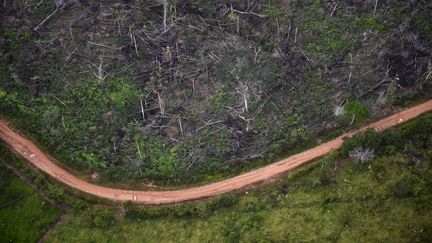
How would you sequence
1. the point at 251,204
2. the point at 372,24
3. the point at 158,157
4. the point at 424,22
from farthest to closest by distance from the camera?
the point at 372,24
the point at 424,22
the point at 158,157
the point at 251,204

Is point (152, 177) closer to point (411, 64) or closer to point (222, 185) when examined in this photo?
point (222, 185)

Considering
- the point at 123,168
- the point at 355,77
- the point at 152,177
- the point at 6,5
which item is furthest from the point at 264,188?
the point at 6,5

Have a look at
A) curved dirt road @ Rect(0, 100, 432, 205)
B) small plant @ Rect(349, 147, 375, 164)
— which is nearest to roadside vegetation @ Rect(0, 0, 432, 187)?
curved dirt road @ Rect(0, 100, 432, 205)

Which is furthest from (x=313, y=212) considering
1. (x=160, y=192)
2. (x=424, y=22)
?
(x=424, y=22)

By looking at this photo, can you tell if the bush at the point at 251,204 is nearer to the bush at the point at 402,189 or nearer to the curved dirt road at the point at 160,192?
the curved dirt road at the point at 160,192

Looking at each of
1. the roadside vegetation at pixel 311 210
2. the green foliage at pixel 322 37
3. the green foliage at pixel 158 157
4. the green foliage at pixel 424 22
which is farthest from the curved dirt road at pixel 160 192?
the green foliage at pixel 424 22

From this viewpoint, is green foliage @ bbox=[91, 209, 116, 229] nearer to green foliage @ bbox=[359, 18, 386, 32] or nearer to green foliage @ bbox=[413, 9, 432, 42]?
green foliage @ bbox=[359, 18, 386, 32]

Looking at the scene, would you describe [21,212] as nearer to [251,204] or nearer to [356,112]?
[251,204]
